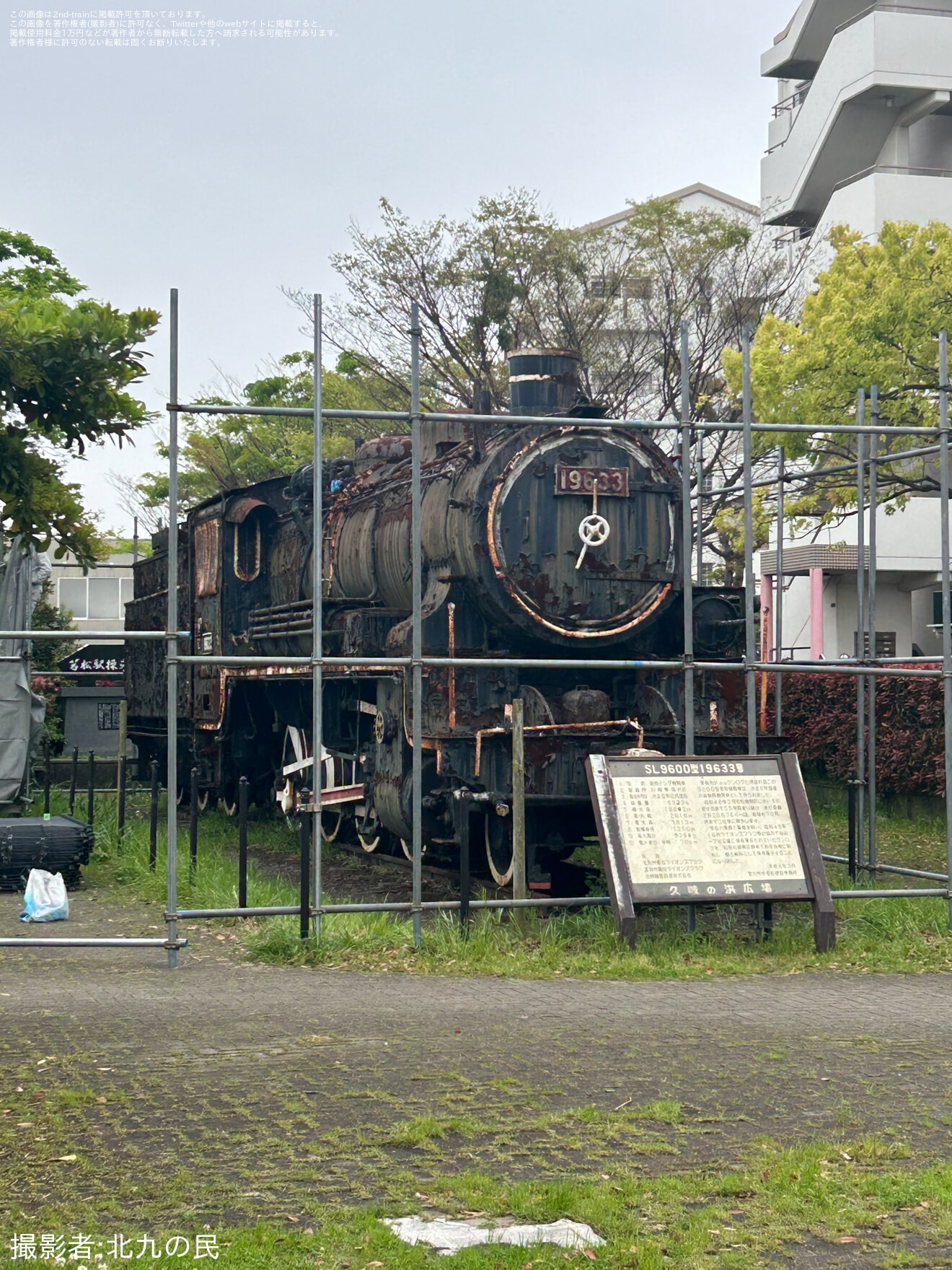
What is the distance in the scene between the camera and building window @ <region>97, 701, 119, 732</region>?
26875mm

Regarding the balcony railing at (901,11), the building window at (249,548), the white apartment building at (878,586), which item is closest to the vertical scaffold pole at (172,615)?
the building window at (249,548)

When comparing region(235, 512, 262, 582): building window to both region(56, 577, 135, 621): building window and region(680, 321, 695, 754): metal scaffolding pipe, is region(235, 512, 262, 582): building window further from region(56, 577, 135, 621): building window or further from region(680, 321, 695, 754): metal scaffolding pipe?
region(56, 577, 135, 621): building window

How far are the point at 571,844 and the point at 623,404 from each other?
16.5 m

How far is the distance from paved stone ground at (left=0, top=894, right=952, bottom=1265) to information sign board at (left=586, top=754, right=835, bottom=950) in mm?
590

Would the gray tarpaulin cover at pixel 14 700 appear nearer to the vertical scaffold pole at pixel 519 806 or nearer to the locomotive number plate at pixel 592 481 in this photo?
the locomotive number plate at pixel 592 481

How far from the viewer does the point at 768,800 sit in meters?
9.52

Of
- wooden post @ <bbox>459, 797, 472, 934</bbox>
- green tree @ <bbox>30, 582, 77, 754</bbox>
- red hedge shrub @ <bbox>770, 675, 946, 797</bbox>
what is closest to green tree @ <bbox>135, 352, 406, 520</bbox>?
green tree @ <bbox>30, 582, 77, 754</bbox>

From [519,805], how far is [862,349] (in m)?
10.7

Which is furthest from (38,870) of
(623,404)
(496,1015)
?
(623,404)

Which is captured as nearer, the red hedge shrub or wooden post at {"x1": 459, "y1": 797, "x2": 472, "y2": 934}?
wooden post at {"x1": 459, "y1": 797, "x2": 472, "y2": 934}

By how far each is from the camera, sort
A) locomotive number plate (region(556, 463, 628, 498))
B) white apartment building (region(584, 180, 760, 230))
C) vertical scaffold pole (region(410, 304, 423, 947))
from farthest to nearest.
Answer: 1. white apartment building (region(584, 180, 760, 230))
2. locomotive number plate (region(556, 463, 628, 498))
3. vertical scaffold pole (region(410, 304, 423, 947))

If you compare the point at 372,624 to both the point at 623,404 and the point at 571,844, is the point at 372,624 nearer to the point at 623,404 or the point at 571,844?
the point at 571,844

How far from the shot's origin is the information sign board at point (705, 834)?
29.5 ft

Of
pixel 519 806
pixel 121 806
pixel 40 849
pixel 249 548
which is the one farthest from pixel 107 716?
pixel 519 806
